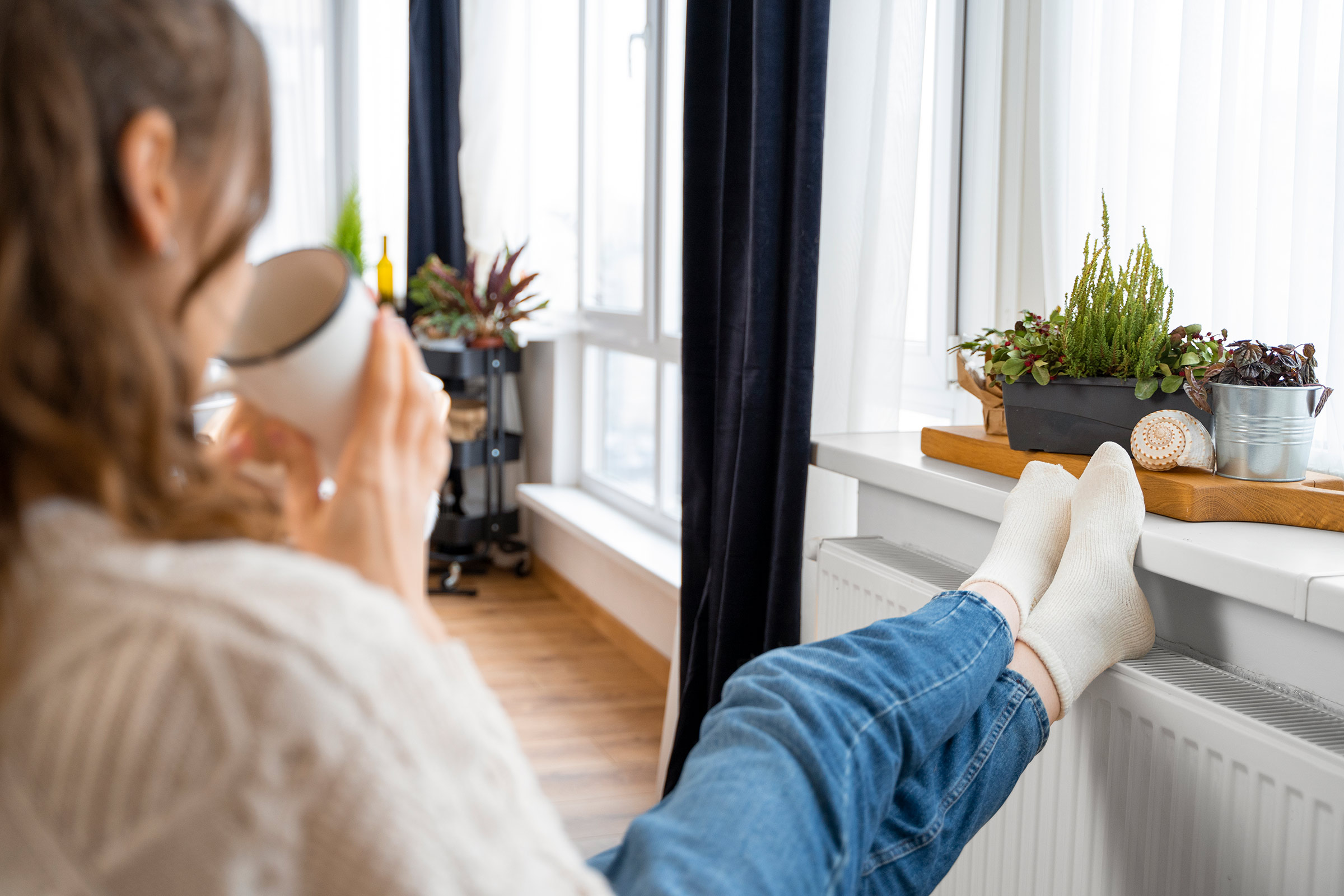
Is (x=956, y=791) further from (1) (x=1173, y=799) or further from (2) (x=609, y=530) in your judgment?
(2) (x=609, y=530)

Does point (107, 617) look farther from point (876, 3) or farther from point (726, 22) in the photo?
point (726, 22)

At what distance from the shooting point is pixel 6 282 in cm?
46

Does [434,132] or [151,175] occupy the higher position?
[434,132]

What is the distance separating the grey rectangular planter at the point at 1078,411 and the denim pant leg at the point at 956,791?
35 cm

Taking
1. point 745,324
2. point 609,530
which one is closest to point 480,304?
point 609,530

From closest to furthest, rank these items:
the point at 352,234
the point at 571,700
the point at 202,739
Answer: the point at 202,739 → the point at 571,700 → the point at 352,234

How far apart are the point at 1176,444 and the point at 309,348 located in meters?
0.93

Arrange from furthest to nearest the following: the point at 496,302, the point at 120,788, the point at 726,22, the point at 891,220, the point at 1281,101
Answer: the point at 496,302 → the point at 726,22 → the point at 891,220 → the point at 1281,101 → the point at 120,788

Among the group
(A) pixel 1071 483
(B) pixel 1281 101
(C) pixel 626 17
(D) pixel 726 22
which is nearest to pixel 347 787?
(A) pixel 1071 483

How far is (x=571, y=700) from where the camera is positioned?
2607mm

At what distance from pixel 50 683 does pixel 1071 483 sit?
42.7 inches

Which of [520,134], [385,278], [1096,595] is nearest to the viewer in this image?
[1096,595]

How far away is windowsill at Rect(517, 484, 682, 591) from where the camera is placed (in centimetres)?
267

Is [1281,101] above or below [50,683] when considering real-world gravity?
above
